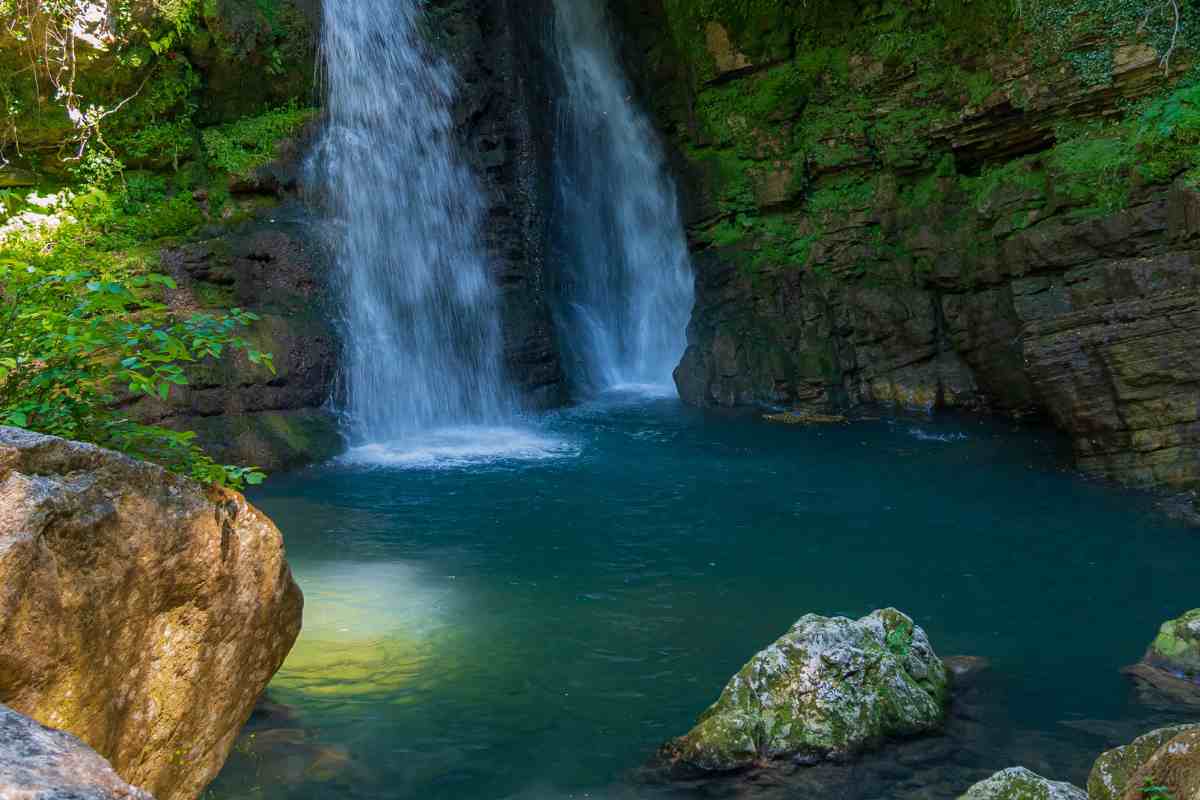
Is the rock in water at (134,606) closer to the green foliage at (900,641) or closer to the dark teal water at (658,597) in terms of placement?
the dark teal water at (658,597)

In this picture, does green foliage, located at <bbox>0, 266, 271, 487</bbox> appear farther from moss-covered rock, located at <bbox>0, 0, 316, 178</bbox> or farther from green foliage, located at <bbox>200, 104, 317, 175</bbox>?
green foliage, located at <bbox>200, 104, 317, 175</bbox>

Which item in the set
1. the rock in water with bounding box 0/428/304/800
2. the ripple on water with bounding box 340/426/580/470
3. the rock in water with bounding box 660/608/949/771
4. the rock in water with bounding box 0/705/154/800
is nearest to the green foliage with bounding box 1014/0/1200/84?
the ripple on water with bounding box 340/426/580/470

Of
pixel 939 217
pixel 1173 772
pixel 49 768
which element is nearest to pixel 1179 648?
pixel 1173 772

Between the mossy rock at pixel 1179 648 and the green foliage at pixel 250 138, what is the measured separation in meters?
11.8

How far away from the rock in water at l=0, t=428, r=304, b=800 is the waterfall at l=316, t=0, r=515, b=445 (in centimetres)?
909

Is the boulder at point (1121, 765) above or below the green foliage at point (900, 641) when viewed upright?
above

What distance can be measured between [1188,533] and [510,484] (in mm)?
6303

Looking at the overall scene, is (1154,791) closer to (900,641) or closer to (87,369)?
(900,641)

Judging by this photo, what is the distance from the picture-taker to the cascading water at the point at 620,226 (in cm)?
1697

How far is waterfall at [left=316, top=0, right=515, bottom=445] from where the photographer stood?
42.8 ft

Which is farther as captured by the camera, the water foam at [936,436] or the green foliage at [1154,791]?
the water foam at [936,436]

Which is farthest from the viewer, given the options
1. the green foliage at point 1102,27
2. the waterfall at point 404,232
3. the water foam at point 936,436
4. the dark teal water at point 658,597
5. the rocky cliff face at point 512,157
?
the rocky cliff face at point 512,157

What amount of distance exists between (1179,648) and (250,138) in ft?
A: 40.5

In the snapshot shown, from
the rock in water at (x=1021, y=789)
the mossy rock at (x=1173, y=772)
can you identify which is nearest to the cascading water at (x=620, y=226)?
the rock in water at (x=1021, y=789)
